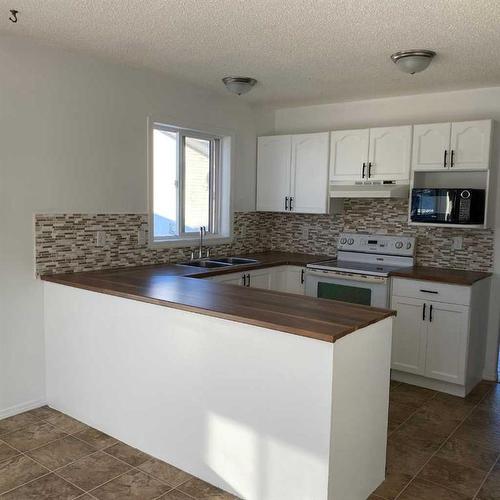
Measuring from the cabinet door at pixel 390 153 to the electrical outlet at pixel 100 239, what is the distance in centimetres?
233

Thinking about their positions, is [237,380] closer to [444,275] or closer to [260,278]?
[260,278]

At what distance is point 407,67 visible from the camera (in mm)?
3309

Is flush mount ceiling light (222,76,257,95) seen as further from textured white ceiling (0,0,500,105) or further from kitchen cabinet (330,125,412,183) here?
kitchen cabinet (330,125,412,183)

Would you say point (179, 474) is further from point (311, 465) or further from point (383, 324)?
point (383, 324)

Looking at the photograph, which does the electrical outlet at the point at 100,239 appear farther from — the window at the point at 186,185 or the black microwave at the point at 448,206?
the black microwave at the point at 448,206

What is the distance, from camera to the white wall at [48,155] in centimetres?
326

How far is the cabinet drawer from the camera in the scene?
3887mm

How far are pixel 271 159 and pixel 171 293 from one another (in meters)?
2.60

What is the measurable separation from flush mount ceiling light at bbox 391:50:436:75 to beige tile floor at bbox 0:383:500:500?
2.35 meters

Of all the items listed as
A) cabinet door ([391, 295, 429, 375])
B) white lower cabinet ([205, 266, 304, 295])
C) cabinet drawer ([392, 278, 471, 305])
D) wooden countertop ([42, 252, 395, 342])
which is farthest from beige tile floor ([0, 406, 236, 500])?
cabinet drawer ([392, 278, 471, 305])

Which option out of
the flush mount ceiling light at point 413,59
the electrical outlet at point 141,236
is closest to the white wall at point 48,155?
the electrical outlet at point 141,236

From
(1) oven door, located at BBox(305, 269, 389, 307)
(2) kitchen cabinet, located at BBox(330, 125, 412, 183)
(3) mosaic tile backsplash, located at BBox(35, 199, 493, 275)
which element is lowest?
(1) oven door, located at BBox(305, 269, 389, 307)

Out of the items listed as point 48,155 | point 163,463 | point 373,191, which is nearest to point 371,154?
point 373,191

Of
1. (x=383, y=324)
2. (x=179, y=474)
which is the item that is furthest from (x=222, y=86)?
(x=179, y=474)
